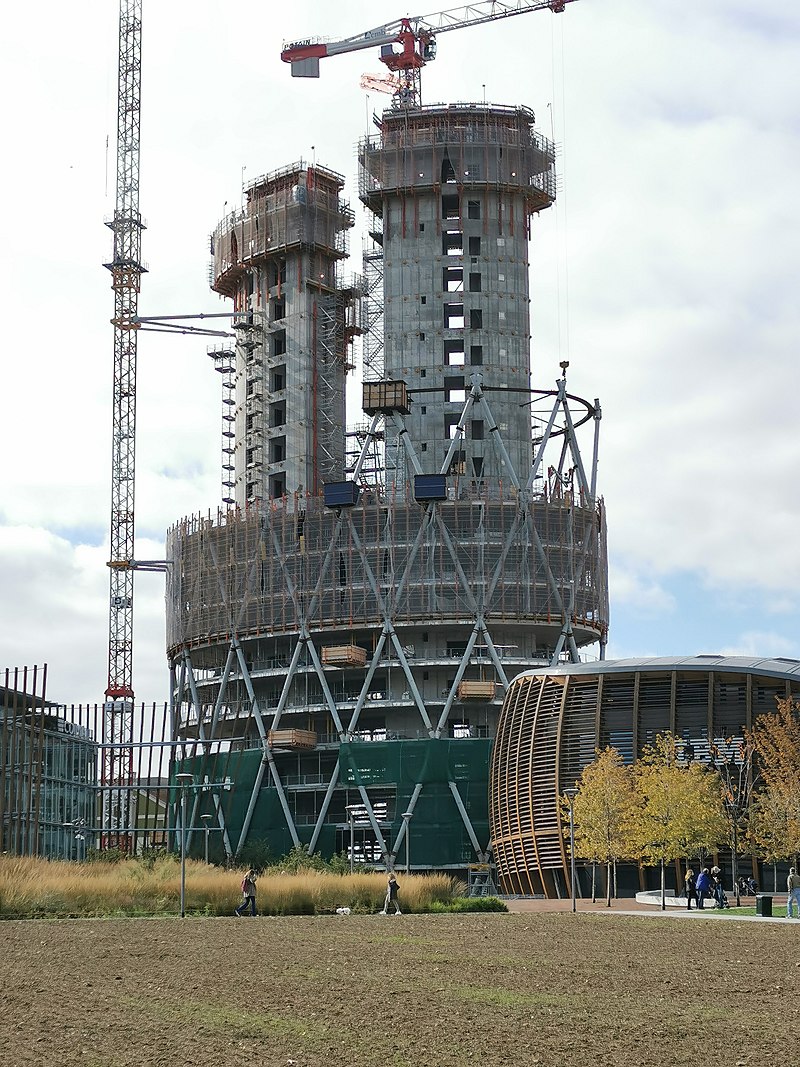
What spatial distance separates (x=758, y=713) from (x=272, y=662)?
5378 centimetres

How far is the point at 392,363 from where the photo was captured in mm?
133875

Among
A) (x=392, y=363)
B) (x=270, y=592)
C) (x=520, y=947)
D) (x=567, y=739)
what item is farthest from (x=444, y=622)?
(x=520, y=947)

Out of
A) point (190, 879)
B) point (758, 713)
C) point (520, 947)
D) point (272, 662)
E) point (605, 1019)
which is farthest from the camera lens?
point (272, 662)

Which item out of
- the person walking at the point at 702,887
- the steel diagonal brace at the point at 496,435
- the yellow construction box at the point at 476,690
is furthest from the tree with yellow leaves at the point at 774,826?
the steel diagonal brace at the point at 496,435

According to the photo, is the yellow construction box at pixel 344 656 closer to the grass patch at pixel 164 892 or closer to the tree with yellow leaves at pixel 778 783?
the tree with yellow leaves at pixel 778 783

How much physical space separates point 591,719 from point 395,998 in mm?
56933

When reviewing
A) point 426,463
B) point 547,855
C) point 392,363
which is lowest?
point 547,855

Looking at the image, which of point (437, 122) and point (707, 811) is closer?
point (707, 811)

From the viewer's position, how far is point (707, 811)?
2736 inches

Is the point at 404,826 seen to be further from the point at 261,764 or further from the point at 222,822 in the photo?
the point at 222,822

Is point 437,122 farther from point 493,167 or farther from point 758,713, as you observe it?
point 758,713

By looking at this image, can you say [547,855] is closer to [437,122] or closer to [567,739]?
[567,739]

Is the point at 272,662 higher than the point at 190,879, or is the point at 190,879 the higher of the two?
the point at 272,662

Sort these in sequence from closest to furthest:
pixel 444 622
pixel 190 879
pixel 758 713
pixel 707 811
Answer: pixel 190 879, pixel 707 811, pixel 758 713, pixel 444 622
